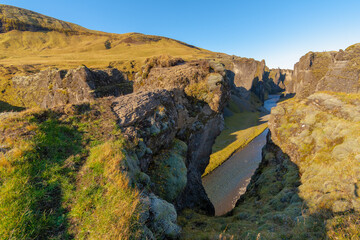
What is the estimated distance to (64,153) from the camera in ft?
23.4

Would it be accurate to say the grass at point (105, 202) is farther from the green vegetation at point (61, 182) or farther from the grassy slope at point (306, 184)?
the grassy slope at point (306, 184)

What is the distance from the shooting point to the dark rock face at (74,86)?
24.4 m

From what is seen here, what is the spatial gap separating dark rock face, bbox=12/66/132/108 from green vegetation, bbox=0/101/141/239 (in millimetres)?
14813

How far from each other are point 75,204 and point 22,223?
128 centimetres

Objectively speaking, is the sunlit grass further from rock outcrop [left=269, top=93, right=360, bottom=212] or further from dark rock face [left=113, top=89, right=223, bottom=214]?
rock outcrop [left=269, top=93, right=360, bottom=212]

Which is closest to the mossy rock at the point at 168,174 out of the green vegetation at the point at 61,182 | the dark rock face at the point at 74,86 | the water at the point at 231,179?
the green vegetation at the point at 61,182

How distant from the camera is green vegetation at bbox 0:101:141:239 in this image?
426 cm

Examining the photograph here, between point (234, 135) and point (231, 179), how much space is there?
2557 cm

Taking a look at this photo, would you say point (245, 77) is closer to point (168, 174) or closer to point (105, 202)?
point (168, 174)

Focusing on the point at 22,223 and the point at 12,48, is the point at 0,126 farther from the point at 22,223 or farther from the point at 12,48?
the point at 12,48

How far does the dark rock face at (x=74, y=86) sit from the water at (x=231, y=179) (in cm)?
2608

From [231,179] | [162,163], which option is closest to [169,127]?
[162,163]

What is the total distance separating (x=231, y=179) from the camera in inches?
1328

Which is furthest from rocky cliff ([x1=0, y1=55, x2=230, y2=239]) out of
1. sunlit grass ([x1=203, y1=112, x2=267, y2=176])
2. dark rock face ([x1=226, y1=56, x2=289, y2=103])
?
dark rock face ([x1=226, y1=56, x2=289, y2=103])
